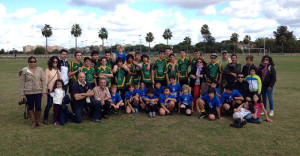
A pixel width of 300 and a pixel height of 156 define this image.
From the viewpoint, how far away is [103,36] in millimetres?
71562

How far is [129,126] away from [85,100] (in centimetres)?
142

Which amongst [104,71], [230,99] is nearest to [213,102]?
[230,99]

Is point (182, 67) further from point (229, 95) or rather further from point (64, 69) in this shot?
point (64, 69)

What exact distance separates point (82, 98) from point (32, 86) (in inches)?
47.9

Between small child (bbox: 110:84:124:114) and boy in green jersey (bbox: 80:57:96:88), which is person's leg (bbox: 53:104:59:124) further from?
small child (bbox: 110:84:124:114)

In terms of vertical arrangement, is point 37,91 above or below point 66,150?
above

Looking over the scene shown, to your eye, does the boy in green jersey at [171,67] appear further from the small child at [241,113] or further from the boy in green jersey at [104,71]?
the small child at [241,113]

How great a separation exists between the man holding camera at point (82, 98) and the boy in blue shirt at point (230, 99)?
11.5 ft

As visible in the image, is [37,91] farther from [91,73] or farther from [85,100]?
[91,73]

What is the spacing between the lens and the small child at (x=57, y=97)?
6.08 meters

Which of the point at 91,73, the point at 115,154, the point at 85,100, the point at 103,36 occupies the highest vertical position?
the point at 103,36

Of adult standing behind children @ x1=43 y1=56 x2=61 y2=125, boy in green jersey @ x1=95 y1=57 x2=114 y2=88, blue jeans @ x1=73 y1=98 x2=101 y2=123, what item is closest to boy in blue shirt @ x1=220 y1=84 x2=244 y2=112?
boy in green jersey @ x1=95 y1=57 x2=114 y2=88

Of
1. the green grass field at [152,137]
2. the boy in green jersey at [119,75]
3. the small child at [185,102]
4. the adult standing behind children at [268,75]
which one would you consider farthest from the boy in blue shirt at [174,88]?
the adult standing behind children at [268,75]

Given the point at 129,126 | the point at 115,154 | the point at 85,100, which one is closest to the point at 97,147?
the point at 115,154
